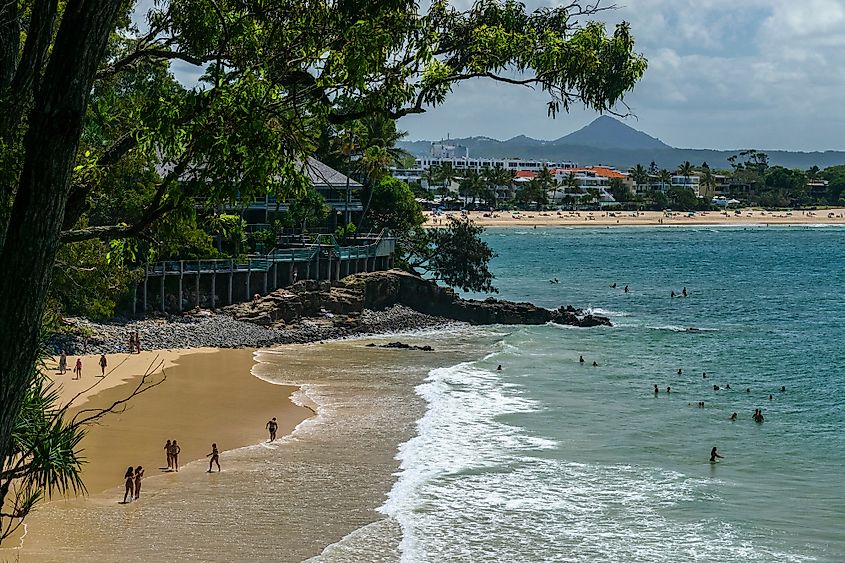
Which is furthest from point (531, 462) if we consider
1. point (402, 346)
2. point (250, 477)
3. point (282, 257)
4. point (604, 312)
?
point (604, 312)

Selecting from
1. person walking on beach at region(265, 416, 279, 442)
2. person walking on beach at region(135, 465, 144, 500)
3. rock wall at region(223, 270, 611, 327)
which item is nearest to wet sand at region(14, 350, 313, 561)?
person walking on beach at region(135, 465, 144, 500)

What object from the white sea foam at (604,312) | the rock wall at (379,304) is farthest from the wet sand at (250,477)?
the white sea foam at (604,312)

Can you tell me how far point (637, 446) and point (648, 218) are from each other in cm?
16102

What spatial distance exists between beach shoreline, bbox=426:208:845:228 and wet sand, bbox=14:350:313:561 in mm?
124322

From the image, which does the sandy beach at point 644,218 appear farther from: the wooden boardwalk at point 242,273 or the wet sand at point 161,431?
the wet sand at point 161,431

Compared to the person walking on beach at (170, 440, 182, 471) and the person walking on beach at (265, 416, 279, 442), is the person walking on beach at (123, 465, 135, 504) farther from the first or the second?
the person walking on beach at (265, 416, 279, 442)

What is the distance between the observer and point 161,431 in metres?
27.7

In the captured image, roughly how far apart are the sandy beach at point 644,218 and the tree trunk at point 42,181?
502 ft

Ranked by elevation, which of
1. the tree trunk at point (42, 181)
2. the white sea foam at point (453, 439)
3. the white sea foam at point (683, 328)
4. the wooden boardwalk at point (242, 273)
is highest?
the tree trunk at point (42, 181)

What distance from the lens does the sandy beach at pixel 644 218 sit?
6713 inches

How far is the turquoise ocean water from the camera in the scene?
20.5 m

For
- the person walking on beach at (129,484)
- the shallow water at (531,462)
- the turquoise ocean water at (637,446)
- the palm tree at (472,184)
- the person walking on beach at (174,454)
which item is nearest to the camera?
the shallow water at (531,462)

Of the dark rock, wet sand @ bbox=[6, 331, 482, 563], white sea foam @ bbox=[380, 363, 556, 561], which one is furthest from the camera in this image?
the dark rock

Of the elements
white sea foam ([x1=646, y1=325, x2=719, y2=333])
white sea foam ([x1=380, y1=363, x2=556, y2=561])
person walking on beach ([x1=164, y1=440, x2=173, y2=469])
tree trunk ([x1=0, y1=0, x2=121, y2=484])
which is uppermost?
tree trunk ([x1=0, y1=0, x2=121, y2=484])
